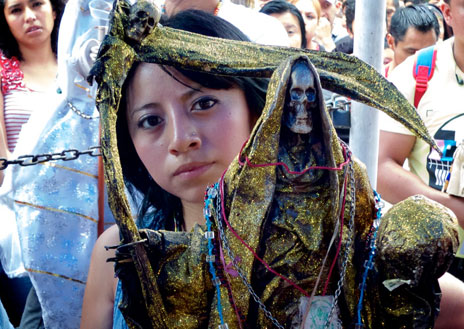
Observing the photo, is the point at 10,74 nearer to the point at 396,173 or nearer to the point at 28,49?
the point at 28,49

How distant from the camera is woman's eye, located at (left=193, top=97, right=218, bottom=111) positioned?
4.25 feet

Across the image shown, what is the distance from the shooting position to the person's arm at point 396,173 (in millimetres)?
2277

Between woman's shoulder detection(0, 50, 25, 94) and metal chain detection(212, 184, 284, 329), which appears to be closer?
metal chain detection(212, 184, 284, 329)

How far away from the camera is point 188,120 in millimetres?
1274

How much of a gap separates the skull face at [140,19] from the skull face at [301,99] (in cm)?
27

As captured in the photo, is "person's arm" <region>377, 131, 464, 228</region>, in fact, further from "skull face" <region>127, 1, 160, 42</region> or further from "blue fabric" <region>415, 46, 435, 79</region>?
"skull face" <region>127, 1, 160, 42</region>

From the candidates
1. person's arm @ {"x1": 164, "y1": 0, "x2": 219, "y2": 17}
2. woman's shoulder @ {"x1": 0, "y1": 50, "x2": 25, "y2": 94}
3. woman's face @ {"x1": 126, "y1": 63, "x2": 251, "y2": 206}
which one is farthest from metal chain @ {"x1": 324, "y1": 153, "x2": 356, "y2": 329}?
woman's shoulder @ {"x1": 0, "y1": 50, "x2": 25, "y2": 94}

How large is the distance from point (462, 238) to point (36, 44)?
74.2 inches

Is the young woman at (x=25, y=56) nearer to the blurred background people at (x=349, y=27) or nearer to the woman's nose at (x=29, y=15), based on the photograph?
the woman's nose at (x=29, y=15)

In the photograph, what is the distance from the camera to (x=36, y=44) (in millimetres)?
2785

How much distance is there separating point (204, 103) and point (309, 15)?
2.76 metres

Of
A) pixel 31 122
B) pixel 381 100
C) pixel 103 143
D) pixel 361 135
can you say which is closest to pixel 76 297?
pixel 31 122

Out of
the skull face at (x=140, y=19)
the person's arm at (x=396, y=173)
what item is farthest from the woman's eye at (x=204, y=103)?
the person's arm at (x=396, y=173)

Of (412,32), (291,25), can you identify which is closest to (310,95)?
(291,25)
